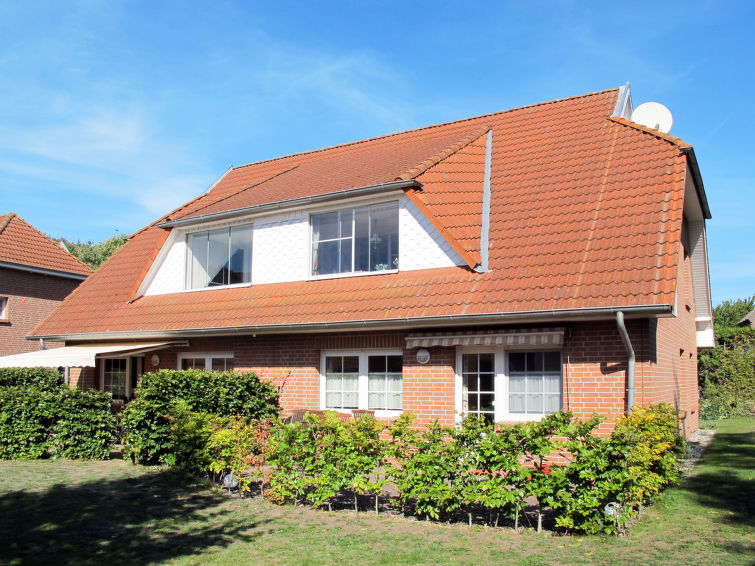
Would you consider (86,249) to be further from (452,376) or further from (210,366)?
(452,376)

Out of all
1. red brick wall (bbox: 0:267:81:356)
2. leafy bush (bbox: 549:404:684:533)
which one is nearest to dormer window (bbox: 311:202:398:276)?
leafy bush (bbox: 549:404:684:533)

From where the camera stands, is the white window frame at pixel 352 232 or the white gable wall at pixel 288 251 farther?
the white window frame at pixel 352 232

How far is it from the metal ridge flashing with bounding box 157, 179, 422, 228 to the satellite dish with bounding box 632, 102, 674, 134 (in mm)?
6592

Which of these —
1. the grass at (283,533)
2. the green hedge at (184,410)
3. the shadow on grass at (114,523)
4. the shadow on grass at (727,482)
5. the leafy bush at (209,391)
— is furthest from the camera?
the leafy bush at (209,391)

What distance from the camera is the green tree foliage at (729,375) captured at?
26078mm

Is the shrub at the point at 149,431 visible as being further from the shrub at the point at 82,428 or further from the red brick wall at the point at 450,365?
the red brick wall at the point at 450,365

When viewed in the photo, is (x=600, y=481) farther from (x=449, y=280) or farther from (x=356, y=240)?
(x=356, y=240)

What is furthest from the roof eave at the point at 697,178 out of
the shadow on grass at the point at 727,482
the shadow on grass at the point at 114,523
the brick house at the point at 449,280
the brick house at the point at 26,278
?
the brick house at the point at 26,278

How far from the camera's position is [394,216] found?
14.6 m

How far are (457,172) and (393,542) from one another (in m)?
9.27

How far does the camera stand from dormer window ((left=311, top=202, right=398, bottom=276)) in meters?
14.5

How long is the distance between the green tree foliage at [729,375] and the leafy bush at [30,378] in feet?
73.5

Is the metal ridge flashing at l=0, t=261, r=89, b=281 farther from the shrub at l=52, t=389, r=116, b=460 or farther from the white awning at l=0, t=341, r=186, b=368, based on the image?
the shrub at l=52, t=389, r=116, b=460

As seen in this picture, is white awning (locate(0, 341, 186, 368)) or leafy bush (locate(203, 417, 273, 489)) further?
white awning (locate(0, 341, 186, 368))
